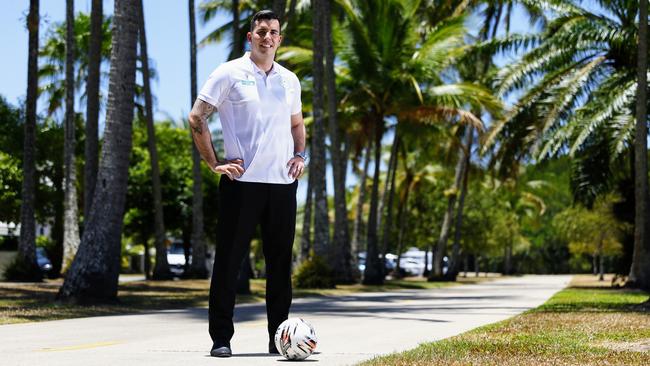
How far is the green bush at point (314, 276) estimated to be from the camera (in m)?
27.0

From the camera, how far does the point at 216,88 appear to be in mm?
6840

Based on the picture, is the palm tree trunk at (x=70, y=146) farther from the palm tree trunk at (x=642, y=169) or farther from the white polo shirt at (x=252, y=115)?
the white polo shirt at (x=252, y=115)

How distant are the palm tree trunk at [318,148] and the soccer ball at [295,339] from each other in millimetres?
21946

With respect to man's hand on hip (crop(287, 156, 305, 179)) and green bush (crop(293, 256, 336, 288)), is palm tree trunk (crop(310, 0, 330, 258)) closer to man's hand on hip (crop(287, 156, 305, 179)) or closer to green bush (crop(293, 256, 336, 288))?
green bush (crop(293, 256, 336, 288))

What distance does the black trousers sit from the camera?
699 centimetres

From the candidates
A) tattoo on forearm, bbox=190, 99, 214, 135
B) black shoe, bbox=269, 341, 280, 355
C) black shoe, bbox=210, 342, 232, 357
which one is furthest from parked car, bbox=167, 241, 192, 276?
tattoo on forearm, bbox=190, 99, 214, 135

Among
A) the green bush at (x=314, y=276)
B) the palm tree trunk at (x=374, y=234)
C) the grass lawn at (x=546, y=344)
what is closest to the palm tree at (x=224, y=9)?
the palm tree trunk at (x=374, y=234)

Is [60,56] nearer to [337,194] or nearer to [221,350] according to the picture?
[337,194]

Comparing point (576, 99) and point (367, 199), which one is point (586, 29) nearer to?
point (576, 99)

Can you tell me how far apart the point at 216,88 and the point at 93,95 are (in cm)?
1600

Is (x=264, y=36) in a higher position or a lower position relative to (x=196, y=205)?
lower

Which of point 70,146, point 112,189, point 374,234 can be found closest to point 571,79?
point 374,234

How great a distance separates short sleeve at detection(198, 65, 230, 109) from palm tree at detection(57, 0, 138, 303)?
945 centimetres

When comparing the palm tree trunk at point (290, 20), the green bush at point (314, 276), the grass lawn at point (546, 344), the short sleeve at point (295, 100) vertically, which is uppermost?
the palm tree trunk at point (290, 20)
